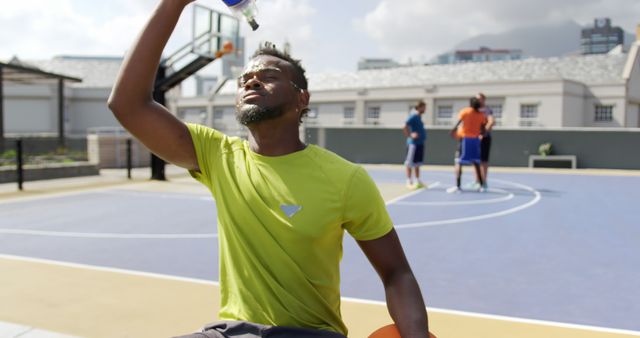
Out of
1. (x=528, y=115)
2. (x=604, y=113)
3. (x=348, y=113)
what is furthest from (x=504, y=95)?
(x=348, y=113)

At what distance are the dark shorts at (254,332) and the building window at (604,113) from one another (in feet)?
163

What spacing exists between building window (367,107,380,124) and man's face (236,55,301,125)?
1861 inches

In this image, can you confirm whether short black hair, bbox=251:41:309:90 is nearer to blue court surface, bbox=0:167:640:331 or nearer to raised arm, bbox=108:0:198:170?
raised arm, bbox=108:0:198:170

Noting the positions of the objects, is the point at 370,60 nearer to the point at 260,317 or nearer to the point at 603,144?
the point at 603,144

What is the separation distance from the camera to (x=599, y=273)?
5395 mm

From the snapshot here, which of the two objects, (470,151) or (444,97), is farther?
(444,97)

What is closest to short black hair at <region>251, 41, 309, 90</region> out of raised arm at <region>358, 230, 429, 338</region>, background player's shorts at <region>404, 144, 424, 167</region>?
raised arm at <region>358, 230, 429, 338</region>

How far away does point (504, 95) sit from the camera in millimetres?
43875

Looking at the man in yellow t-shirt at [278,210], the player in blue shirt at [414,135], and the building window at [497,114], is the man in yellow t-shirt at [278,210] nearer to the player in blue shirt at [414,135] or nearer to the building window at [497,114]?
the player in blue shirt at [414,135]

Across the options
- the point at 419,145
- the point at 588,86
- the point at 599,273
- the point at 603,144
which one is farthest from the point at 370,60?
the point at 599,273

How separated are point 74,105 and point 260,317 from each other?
55.9 m

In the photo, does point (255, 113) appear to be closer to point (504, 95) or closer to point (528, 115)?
point (528, 115)

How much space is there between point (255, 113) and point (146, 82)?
1.44 feet

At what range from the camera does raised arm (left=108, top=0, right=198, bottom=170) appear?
2.12m
